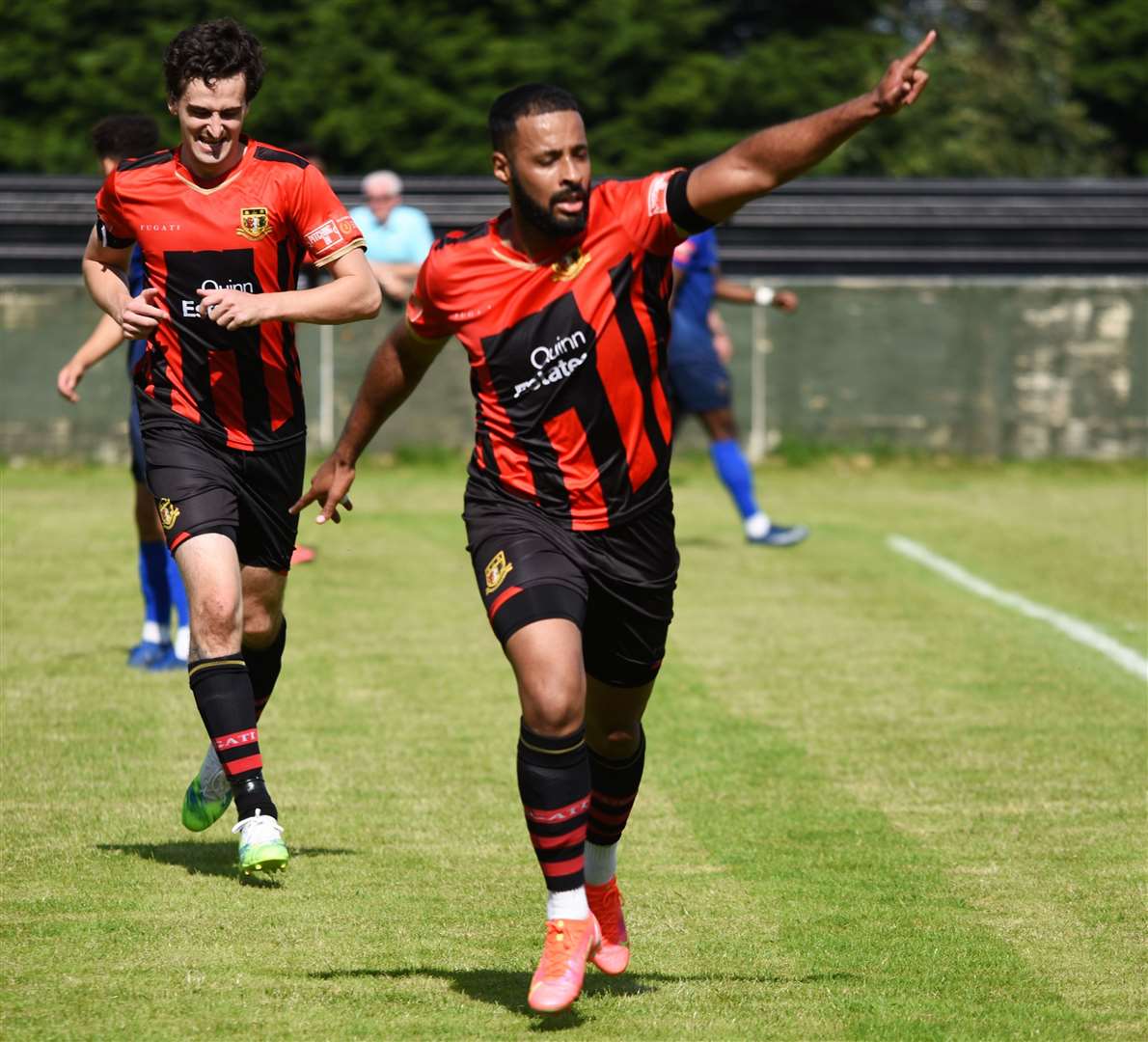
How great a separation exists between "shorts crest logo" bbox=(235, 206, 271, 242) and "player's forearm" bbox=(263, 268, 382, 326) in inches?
7.8

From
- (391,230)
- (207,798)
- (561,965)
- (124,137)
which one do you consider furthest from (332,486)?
(391,230)

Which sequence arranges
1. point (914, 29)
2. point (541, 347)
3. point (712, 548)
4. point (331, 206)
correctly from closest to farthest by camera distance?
point (541, 347) < point (331, 206) < point (712, 548) < point (914, 29)

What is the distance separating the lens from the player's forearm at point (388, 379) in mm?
5328

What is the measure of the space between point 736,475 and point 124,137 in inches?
235

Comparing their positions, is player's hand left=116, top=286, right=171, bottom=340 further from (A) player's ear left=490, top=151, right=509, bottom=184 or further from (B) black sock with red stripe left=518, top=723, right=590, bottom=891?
(B) black sock with red stripe left=518, top=723, right=590, bottom=891

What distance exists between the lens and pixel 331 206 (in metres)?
6.25

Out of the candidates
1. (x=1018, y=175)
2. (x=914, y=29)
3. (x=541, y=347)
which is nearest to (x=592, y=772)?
(x=541, y=347)

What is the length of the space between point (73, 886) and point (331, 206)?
82.5 inches

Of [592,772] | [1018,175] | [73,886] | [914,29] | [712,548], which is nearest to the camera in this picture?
[592,772]

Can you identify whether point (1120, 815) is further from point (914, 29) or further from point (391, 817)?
point (914, 29)

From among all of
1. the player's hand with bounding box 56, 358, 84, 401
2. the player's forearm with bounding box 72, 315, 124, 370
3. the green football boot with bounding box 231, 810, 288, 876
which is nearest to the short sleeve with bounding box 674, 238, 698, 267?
the player's forearm with bounding box 72, 315, 124, 370

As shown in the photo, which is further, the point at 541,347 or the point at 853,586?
the point at 853,586

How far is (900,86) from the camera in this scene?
4.50m

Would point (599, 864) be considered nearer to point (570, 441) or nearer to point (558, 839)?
point (558, 839)
